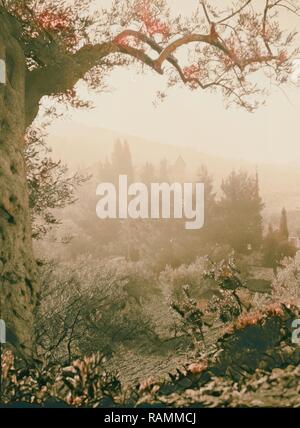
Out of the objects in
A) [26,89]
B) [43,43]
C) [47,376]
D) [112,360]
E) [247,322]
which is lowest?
[112,360]

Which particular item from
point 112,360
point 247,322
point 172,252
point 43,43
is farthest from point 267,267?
point 43,43

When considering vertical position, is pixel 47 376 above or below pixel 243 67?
below

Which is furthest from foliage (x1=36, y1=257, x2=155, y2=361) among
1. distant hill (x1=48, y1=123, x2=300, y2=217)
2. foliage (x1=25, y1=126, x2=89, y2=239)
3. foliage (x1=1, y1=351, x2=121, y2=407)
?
distant hill (x1=48, y1=123, x2=300, y2=217)

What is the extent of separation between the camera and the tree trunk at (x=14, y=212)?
867 centimetres

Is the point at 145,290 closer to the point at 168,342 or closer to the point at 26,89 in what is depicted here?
the point at 168,342

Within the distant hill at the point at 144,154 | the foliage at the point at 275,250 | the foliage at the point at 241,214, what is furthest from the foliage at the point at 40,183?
the distant hill at the point at 144,154

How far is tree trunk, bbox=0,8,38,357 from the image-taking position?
8666 millimetres

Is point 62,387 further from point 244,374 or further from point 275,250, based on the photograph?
point 275,250

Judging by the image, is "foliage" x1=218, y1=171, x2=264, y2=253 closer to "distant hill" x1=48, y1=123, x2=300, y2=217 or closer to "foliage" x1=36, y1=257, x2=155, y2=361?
"foliage" x1=36, y1=257, x2=155, y2=361

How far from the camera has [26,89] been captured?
10547mm

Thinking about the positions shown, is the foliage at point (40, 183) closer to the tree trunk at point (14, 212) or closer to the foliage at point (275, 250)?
the tree trunk at point (14, 212)

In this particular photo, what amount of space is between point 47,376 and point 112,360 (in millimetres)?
4563

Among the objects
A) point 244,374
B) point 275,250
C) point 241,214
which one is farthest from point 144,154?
point 244,374
